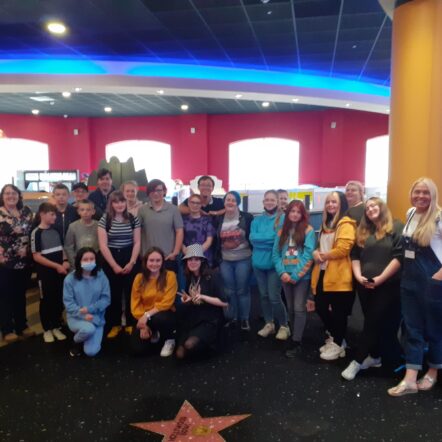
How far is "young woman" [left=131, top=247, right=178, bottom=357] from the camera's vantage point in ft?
10.9

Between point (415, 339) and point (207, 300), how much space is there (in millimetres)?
1537

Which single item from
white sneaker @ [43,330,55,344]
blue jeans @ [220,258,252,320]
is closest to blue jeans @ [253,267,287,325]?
blue jeans @ [220,258,252,320]

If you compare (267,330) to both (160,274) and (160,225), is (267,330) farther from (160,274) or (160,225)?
(160,225)

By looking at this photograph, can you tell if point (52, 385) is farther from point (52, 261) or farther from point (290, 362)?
point (290, 362)

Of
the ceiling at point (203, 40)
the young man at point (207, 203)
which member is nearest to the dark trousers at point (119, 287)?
the young man at point (207, 203)

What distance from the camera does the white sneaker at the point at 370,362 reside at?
3.05 meters

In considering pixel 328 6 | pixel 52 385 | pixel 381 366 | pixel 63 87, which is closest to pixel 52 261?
pixel 52 385

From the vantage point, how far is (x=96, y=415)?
2537 millimetres

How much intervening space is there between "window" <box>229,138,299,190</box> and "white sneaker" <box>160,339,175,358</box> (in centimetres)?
912

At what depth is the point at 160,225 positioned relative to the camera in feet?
11.9

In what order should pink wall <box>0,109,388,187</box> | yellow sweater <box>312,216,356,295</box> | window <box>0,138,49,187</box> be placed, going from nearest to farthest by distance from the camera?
1. yellow sweater <box>312,216,356,295</box>
2. pink wall <box>0,109,388,187</box>
3. window <box>0,138,49,187</box>

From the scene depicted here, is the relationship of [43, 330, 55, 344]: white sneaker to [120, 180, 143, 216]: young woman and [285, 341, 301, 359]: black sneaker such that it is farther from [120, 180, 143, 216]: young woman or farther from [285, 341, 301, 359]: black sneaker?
[285, 341, 301, 359]: black sneaker

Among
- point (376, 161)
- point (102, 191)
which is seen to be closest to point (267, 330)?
point (102, 191)

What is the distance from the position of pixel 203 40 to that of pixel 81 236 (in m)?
3.66
